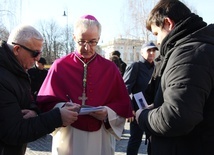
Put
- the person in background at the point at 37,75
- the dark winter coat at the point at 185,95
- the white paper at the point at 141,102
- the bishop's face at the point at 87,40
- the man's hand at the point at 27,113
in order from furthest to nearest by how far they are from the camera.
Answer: the person in background at the point at 37,75 → the bishop's face at the point at 87,40 → the white paper at the point at 141,102 → the man's hand at the point at 27,113 → the dark winter coat at the point at 185,95

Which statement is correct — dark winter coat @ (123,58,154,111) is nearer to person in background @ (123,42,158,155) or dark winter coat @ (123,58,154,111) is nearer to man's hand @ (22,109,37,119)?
person in background @ (123,42,158,155)

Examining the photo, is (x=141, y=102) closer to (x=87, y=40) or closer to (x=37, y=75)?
(x=87, y=40)

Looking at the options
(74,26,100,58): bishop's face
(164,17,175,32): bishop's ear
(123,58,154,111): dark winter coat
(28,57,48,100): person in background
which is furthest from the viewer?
(28,57,48,100): person in background

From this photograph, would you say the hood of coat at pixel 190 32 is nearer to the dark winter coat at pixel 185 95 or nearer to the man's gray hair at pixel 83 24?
the dark winter coat at pixel 185 95

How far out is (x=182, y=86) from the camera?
1.66 metres

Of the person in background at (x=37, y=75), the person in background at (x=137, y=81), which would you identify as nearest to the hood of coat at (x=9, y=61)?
the person in background at (x=137, y=81)

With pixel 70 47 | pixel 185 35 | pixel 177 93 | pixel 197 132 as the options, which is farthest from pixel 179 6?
pixel 70 47

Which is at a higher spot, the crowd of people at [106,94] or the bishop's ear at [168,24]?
the bishop's ear at [168,24]

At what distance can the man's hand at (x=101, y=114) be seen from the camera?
2395mm

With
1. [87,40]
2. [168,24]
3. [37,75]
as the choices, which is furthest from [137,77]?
[168,24]

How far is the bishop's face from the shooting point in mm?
2494

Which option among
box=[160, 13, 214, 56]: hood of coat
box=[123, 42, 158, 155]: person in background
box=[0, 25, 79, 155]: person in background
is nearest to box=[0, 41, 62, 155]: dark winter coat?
box=[0, 25, 79, 155]: person in background

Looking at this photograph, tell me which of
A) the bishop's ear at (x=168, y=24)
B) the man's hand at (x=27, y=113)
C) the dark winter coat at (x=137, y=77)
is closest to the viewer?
the bishop's ear at (x=168, y=24)

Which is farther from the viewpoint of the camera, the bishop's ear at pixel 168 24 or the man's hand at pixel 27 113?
the man's hand at pixel 27 113
